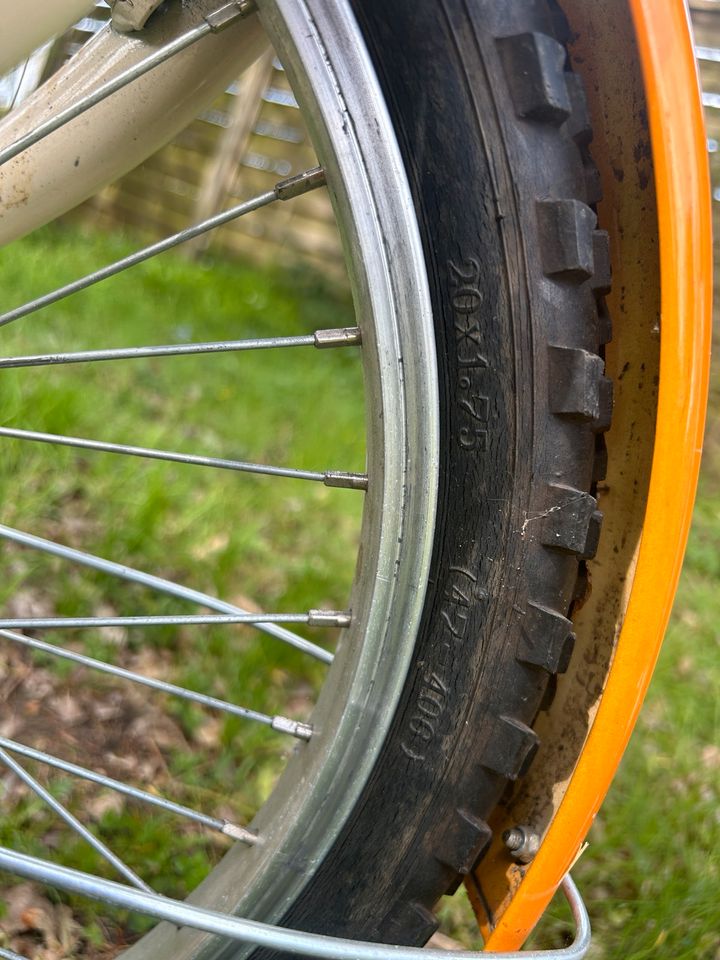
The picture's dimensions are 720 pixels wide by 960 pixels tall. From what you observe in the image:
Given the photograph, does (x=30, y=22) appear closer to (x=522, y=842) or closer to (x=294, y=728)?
(x=294, y=728)

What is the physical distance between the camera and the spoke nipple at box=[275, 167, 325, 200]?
2.29 feet

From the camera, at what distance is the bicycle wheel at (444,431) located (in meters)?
0.65

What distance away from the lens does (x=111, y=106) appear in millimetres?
753

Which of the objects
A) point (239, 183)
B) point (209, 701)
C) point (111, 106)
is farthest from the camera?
point (239, 183)

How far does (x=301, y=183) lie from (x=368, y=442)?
0.23m

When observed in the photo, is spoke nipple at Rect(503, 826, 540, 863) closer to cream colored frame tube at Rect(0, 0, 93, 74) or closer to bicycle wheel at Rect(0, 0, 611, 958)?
bicycle wheel at Rect(0, 0, 611, 958)

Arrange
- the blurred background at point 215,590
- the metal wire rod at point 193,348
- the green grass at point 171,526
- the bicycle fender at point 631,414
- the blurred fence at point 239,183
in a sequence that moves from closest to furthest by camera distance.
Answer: the bicycle fender at point 631,414
the metal wire rod at point 193,348
the blurred background at point 215,590
the green grass at point 171,526
the blurred fence at point 239,183

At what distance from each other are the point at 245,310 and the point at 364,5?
3.59 meters

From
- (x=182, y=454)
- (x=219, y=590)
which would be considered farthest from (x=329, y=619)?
(x=219, y=590)

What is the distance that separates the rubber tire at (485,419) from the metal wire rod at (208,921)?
77 millimetres

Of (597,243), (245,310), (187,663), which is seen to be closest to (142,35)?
(597,243)

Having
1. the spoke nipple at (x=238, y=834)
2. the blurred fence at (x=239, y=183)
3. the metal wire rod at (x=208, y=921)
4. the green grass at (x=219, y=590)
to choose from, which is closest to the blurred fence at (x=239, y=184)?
the blurred fence at (x=239, y=183)

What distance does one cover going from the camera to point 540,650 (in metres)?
0.69

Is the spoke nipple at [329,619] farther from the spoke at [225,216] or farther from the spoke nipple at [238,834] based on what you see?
the spoke at [225,216]
